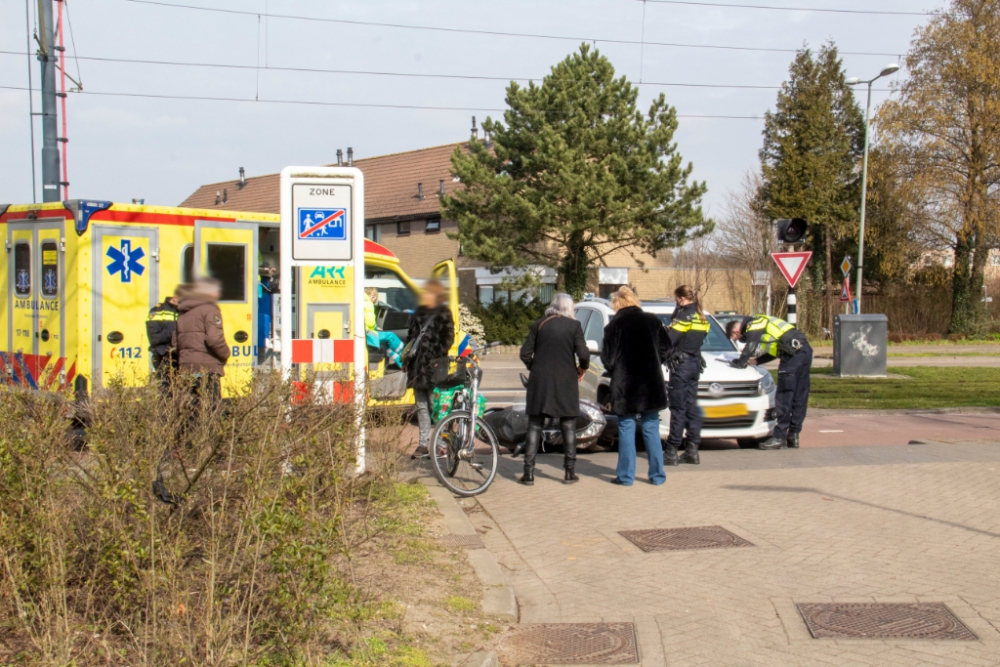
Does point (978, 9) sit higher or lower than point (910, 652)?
higher

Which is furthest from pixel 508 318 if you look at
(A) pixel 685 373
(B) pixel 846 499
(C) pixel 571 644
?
(C) pixel 571 644

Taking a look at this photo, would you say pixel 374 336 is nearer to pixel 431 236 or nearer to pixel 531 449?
pixel 531 449

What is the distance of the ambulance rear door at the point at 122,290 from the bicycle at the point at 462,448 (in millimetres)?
3903

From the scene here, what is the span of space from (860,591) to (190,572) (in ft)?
11.7

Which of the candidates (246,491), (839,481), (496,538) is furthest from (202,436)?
(839,481)

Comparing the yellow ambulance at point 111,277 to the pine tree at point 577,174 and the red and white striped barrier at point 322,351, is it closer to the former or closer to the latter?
the red and white striped barrier at point 322,351

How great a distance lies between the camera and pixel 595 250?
109ft

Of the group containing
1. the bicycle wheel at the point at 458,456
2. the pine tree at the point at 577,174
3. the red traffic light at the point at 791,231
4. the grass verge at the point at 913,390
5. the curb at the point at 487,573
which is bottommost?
the grass verge at the point at 913,390

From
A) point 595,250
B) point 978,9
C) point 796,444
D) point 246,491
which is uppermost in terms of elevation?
point 978,9

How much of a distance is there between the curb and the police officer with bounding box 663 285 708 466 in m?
2.94

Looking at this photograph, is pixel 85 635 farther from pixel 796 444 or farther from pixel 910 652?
pixel 796 444

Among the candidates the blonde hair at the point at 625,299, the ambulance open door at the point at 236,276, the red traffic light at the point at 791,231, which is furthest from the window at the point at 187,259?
the red traffic light at the point at 791,231

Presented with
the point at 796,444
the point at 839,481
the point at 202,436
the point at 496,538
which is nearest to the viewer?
the point at 202,436

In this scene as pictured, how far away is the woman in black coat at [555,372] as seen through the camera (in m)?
8.04
